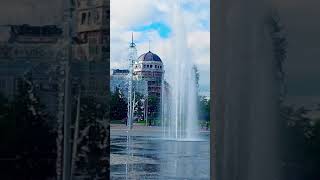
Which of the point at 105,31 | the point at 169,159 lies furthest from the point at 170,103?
the point at 105,31

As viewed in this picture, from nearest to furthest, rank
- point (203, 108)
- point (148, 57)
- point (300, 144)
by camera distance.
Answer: point (300, 144) < point (203, 108) < point (148, 57)

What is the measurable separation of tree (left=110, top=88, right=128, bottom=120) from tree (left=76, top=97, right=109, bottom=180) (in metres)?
24.0

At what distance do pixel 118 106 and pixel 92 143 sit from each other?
2552 centimetres

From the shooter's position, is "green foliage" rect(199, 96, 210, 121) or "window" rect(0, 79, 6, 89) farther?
"green foliage" rect(199, 96, 210, 121)

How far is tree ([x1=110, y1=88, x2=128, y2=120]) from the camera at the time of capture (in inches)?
1187

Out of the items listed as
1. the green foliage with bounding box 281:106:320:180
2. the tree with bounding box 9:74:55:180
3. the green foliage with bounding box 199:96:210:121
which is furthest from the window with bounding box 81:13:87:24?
the green foliage with bounding box 199:96:210:121

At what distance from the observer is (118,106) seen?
3106cm

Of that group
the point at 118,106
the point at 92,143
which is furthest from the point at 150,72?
the point at 92,143

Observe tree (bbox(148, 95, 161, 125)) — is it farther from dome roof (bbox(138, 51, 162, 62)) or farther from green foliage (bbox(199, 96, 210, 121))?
green foliage (bbox(199, 96, 210, 121))

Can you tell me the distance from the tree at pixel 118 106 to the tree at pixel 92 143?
2399 cm

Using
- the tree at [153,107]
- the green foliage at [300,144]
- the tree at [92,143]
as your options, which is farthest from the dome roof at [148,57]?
the green foliage at [300,144]

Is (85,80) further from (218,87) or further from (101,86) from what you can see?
(218,87)

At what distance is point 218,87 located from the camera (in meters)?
5.51

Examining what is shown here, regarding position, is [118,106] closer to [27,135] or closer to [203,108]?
[203,108]
